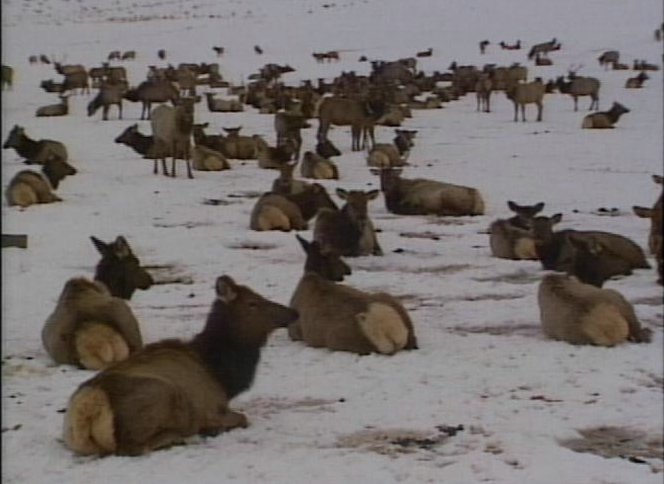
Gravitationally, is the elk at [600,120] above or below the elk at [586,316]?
above

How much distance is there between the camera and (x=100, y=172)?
16094 mm

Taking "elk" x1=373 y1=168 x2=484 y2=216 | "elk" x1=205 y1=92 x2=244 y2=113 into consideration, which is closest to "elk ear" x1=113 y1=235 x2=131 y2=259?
"elk" x1=373 y1=168 x2=484 y2=216

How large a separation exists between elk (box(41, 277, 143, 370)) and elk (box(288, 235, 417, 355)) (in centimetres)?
103

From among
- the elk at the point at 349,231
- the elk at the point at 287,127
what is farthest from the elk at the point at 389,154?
the elk at the point at 349,231

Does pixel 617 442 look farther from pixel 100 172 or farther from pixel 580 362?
pixel 100 172

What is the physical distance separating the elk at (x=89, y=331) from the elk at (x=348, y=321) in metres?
1.03

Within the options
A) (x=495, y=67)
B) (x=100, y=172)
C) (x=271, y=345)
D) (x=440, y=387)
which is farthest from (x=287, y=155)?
(x=495, y=67)

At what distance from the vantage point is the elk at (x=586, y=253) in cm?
859

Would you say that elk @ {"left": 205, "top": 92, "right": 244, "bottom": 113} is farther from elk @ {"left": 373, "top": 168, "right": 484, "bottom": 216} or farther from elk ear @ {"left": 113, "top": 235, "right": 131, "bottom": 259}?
elk ear @ {"left": 113, "top": 235, "right": 131, "bottom": 259}

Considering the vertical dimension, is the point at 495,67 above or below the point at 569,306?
above

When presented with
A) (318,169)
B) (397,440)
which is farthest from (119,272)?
(318,169)

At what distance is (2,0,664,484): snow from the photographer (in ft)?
16.1

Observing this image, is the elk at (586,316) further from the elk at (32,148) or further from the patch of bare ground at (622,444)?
the elk at (32,148)

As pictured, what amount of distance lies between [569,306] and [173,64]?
27626 millimetres
